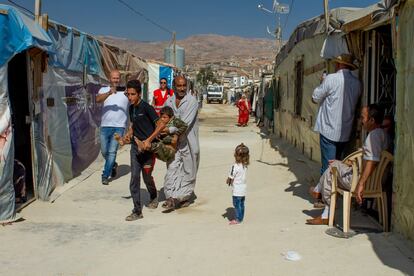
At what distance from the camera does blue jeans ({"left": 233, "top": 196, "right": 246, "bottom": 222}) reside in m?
5.40

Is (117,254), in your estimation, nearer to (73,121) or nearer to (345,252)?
(345,252)

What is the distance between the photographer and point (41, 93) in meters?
6.42

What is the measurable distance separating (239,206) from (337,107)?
168 centimetres

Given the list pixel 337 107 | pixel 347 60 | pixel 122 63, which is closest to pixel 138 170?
pixel 337 107

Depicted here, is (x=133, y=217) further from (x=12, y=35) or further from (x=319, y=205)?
(x=12, y=35)

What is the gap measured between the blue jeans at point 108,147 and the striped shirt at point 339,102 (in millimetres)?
3608

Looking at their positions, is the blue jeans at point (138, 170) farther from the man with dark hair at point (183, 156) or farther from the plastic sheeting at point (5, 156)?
the plastic sheeting at point (5, 156)

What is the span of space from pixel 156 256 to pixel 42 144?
2893mm

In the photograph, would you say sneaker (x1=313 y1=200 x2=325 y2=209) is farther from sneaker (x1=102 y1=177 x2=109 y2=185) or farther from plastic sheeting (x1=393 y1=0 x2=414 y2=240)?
sneaker (x1=102 y1=177 x2=109 y2=185)

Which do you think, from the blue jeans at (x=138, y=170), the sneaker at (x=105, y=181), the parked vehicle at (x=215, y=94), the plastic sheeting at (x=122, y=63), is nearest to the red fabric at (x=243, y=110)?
the plastic sheeting at (x=122, y=63)

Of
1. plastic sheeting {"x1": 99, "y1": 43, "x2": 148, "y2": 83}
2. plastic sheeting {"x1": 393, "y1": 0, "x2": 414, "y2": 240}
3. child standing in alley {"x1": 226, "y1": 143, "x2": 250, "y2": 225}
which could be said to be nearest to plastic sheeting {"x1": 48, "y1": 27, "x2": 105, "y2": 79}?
plastic sheeting {"x1": 99, "y1": 43, "x2": 148, "y2": 83}

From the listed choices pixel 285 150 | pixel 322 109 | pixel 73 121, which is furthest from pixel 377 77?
pixel 285 150

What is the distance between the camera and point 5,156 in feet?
17.4

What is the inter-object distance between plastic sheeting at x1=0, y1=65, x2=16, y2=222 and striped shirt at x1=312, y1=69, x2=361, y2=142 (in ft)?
11.7
